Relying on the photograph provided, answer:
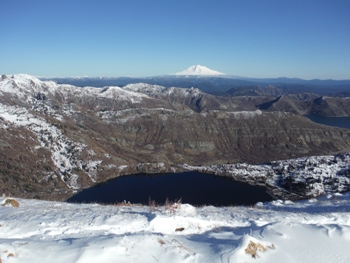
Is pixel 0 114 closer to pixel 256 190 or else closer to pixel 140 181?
pixel 140 181

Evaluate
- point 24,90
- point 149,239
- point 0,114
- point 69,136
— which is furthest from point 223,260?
point 24,90

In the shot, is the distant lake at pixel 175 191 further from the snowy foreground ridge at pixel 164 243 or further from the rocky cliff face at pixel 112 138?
the snowy foreground ridge at pixel 164 243

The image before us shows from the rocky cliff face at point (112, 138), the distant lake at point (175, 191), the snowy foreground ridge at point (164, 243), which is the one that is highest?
the snowy foreground ridge at point (164, 243)

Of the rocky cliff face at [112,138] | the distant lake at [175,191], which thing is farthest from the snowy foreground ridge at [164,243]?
the rocky cliff face at [112,138]

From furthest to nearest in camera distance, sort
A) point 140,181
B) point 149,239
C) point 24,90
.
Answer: point 24,90 → point 140,181 → point 149,239

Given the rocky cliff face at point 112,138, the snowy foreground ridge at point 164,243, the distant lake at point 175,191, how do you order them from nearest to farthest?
the snowy foreground ridge at point 164,243, the distant lake at point 175,191, the rocky cliff face at point 112,138

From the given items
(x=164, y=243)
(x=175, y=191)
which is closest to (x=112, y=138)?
(x=175, y=191)

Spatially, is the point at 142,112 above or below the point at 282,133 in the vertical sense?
above
